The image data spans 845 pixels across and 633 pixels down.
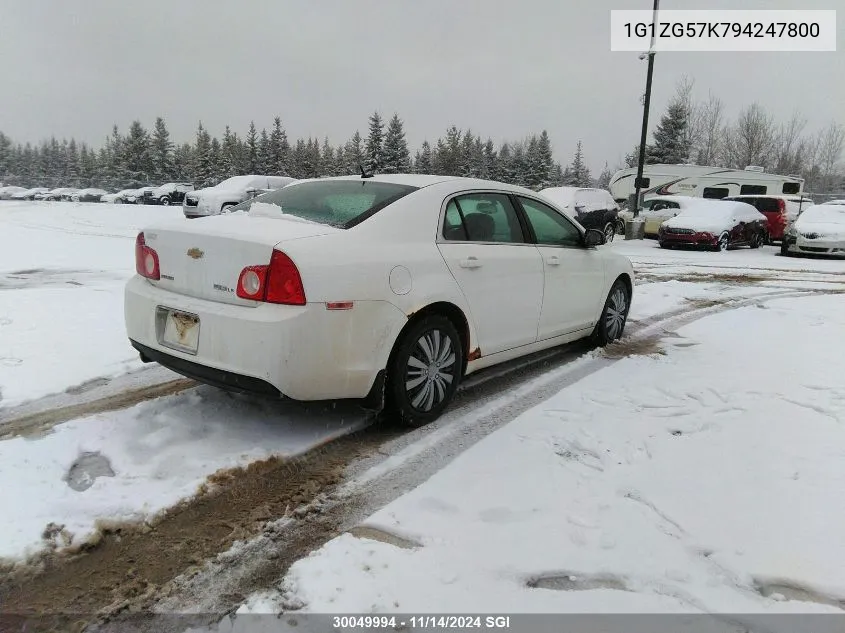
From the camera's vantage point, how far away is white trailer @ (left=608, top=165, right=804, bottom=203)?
86.6ft

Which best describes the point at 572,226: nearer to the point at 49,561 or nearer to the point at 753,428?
the point at 753,428

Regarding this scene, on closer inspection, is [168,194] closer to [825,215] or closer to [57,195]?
[57,195]

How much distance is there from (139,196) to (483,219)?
135 feet

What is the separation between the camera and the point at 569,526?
2551 mm

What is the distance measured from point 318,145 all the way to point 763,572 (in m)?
91.7

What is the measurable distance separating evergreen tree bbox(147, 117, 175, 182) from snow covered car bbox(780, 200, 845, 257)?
57.9 m

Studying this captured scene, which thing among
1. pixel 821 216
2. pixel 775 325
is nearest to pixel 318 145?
pixel 821 216

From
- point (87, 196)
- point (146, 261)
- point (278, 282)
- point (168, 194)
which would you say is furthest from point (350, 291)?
point (87, 196)

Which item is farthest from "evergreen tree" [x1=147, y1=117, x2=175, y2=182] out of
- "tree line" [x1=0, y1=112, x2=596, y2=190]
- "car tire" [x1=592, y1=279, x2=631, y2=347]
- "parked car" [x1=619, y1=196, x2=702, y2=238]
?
"car tire" [x1=592, y1=279, x2=631, y2=347]

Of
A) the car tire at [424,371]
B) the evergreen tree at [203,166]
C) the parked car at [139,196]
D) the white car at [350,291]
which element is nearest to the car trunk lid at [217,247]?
the white car at [350,291]

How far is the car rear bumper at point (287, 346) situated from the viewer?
2.90 m

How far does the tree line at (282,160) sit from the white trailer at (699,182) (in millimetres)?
27376

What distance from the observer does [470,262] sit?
3.80m

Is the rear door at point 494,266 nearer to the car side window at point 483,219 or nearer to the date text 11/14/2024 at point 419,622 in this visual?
the car side window at point 483,219
